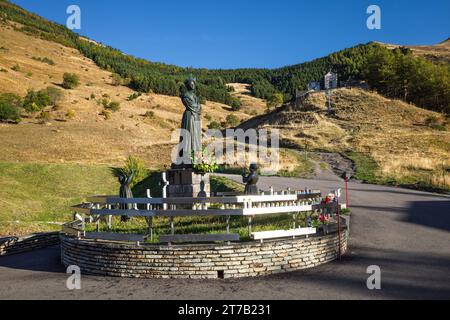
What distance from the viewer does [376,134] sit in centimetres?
5366

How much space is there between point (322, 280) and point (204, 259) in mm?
2733

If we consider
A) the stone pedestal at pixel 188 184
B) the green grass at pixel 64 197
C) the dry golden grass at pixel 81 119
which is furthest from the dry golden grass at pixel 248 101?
the stone pedestal at pixel 188 184

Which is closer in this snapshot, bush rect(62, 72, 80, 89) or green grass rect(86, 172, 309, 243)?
green grass rect(86, 172, 309, 243)

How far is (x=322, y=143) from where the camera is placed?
52.7 m

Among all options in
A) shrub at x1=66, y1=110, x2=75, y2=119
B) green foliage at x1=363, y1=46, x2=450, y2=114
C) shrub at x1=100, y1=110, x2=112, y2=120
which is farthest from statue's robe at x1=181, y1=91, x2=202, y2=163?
green foliage at x1=363, y1=46, x2=450, y2=114

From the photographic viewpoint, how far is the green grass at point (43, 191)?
2061 cm

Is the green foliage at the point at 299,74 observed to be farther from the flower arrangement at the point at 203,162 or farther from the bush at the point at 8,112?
the bush at the point at 8,112

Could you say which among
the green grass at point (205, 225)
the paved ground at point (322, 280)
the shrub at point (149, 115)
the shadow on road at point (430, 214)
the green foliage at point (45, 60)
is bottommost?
the paved ground at point (322, 280)

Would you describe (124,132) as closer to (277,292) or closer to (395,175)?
(395,175)

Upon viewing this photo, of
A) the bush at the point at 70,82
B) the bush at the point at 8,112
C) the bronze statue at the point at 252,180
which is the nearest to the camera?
the bronze statue at the point at 252,180

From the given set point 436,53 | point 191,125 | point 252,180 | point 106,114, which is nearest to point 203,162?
point 191,125

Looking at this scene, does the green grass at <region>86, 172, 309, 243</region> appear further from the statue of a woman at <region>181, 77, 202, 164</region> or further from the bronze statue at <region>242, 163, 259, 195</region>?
the statue of a woman at <region>181, 77, 202, 164</region>

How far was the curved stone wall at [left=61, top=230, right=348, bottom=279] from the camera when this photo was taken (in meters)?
9.05

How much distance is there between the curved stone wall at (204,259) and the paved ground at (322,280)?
274 mm
